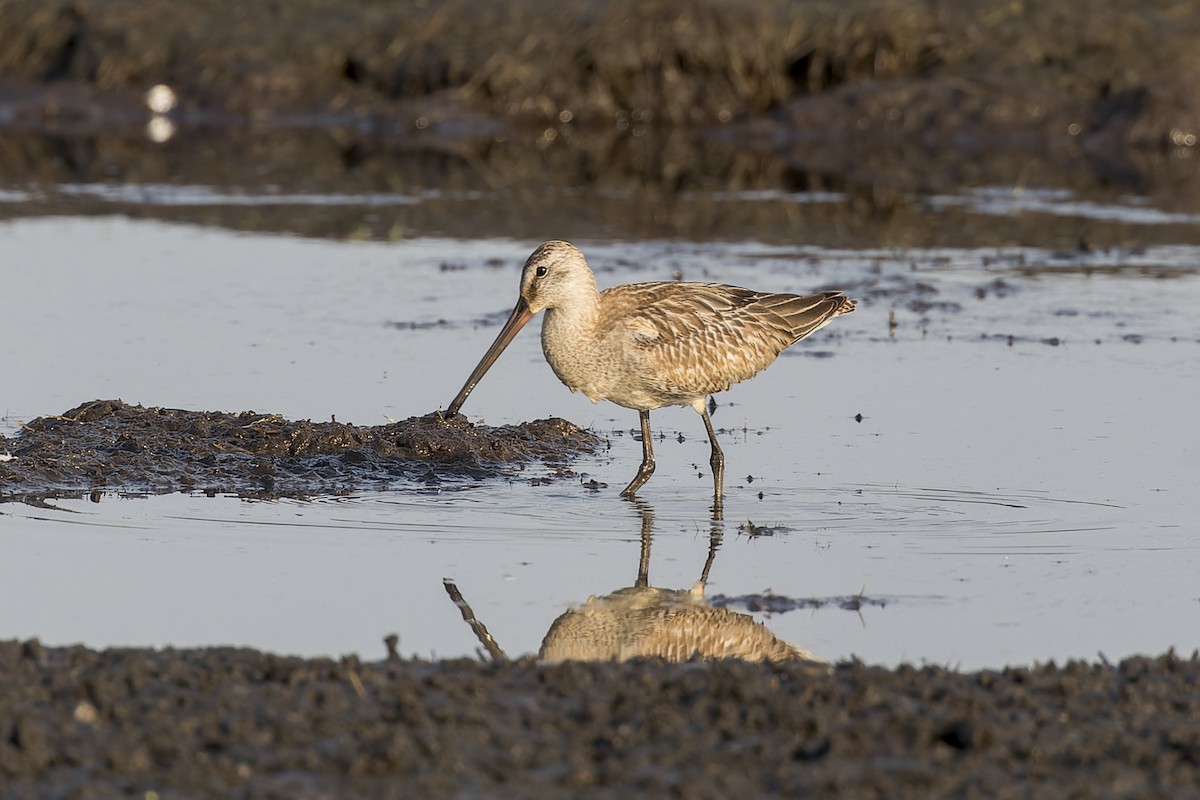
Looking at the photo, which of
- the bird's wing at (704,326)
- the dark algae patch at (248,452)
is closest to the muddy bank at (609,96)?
the bird's wing at (704,326)

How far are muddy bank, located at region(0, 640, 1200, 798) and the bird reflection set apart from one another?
2.01 feet

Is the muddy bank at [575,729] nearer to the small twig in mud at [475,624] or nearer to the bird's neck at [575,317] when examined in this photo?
the small twig in mud at [475,624]

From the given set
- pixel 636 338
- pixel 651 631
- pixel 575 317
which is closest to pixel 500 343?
pixel 575 317

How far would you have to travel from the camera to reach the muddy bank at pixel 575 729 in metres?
5.05

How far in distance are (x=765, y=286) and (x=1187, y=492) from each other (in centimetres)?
568

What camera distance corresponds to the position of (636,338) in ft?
30.0

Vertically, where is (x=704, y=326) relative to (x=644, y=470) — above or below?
above

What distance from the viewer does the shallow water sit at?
7.16 m

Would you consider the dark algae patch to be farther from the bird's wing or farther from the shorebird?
the bird's wing

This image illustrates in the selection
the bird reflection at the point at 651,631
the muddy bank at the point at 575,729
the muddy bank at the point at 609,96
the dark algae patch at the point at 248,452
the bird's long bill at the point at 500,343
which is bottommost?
the muddy bank at the point at 575,729

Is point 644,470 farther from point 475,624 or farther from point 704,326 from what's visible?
point 475,624

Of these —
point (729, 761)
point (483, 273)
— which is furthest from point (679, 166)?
point (729, 761)

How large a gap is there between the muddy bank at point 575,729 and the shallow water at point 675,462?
0.82 m

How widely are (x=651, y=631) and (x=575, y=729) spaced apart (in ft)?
5.31
